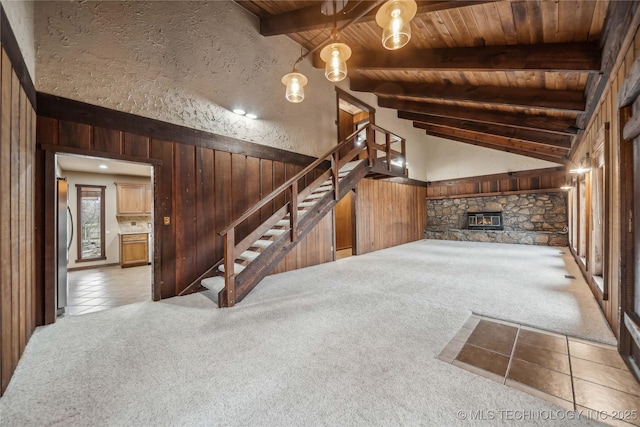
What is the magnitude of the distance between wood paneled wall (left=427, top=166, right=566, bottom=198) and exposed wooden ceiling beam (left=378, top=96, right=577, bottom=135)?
423 cm

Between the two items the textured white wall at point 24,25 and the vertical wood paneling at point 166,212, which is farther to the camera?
the vertical wood paneling at point 166,212


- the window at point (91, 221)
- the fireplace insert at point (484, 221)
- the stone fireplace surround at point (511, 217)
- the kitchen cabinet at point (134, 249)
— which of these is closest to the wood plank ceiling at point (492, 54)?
the stone fireplace surround at point (511, 217)

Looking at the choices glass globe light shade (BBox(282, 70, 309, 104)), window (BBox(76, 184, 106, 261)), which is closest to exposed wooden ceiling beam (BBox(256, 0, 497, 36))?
glass globe light shade (BBox(282, 70, 309, 104))

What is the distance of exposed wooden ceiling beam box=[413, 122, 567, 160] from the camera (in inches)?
266

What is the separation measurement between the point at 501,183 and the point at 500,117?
4.60 metres

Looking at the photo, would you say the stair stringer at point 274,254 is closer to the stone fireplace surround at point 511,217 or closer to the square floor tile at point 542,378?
the square floor tile at point 542,378

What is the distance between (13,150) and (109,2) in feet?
7.72

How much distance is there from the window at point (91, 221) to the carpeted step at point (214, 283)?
15.2ft

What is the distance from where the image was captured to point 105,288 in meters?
4.14

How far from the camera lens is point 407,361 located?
185 cm

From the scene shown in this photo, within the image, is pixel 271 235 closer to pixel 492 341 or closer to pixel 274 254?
pixel 274 254

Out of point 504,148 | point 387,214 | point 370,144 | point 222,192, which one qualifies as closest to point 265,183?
point 222,192

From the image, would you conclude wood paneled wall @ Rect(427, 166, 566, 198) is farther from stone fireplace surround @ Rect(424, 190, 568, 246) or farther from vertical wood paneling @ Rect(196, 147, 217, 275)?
vertical wood paneling @ Rect(196, 147, 217, 275)

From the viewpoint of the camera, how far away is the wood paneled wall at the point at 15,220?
1.69 m
